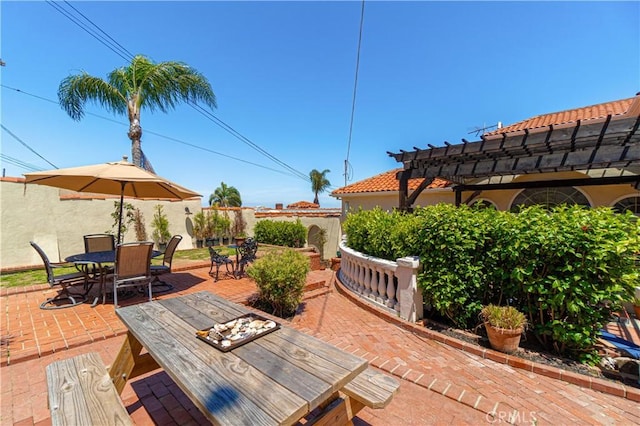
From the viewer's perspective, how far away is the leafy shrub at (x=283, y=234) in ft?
43.7

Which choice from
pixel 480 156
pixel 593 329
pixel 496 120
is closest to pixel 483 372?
pixel 593 329

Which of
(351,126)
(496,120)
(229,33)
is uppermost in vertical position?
(229,33)

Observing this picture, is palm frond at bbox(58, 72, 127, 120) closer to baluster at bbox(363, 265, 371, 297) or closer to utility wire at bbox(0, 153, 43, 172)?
baluster at bbox(363, 265, 371, 297)

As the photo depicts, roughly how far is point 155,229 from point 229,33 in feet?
30.3

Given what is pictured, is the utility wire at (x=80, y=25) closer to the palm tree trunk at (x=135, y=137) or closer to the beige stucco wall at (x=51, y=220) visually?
the palm tree trunk at (x=135, y=137)

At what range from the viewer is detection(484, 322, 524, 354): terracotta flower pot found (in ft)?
11.0

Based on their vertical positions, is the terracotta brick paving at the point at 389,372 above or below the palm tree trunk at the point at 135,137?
below

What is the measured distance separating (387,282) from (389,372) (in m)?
2.14

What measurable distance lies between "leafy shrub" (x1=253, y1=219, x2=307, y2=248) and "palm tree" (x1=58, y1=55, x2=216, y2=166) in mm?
6772


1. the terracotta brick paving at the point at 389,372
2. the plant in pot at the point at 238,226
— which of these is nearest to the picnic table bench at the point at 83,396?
the terracotta brick paving at the point at 389,372

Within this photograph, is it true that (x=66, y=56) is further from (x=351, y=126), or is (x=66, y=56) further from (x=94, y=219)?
(x=351, y=126)

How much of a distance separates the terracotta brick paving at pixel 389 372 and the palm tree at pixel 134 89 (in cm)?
1007

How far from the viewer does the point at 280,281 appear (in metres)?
4.62

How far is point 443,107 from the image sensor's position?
548 inches
